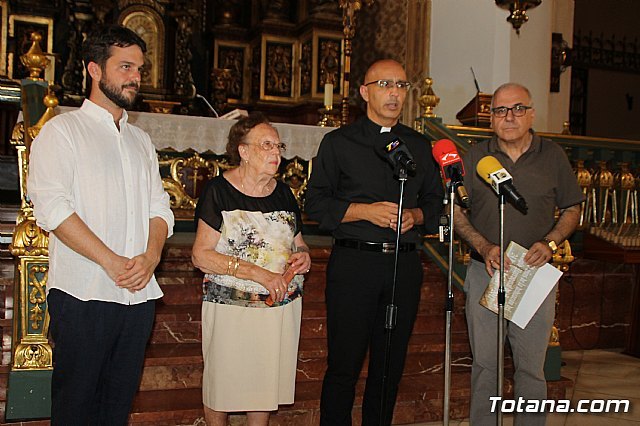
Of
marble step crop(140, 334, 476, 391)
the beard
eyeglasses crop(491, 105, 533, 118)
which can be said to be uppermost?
eyeglasses crop(491, 105, 533, 118)

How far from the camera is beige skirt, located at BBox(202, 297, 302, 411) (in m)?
3.20

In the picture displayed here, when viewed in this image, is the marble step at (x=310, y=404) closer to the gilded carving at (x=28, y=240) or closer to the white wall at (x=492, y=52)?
the gilded carving at (x=28, y=240)

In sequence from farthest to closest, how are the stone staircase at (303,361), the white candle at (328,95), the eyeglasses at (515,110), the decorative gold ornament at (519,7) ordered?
the decorative gold ornament at (519,7) < the white candle at (328,95) < the stone staircase at (303,361) < the eyeglasses at (515,110)

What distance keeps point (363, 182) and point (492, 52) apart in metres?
5.95

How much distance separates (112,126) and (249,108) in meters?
8.12

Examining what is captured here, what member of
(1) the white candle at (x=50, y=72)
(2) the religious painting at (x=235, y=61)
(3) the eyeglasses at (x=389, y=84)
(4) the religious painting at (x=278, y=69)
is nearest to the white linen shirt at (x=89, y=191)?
(3) the eyeglasses at (x=389, y=84)

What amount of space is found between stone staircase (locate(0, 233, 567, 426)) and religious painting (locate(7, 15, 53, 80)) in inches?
206

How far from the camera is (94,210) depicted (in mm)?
2787

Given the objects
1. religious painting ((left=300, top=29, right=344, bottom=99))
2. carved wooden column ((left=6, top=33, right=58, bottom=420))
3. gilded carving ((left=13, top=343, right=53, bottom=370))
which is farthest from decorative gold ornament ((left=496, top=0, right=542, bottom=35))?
gilded carving ((left=13, top=343, right=53, bottom=370))

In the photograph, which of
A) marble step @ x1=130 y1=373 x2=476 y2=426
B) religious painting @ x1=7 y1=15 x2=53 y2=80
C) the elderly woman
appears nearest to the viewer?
the elderly woman

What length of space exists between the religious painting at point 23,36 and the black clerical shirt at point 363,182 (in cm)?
729

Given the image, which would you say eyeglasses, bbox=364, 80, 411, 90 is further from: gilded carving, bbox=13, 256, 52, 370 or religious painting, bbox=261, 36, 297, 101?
religious painting, bbox=261, 36, 297, 101

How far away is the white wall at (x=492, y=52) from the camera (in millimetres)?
8734

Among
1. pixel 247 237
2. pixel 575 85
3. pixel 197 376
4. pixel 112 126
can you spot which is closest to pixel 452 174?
pixel 247 237
